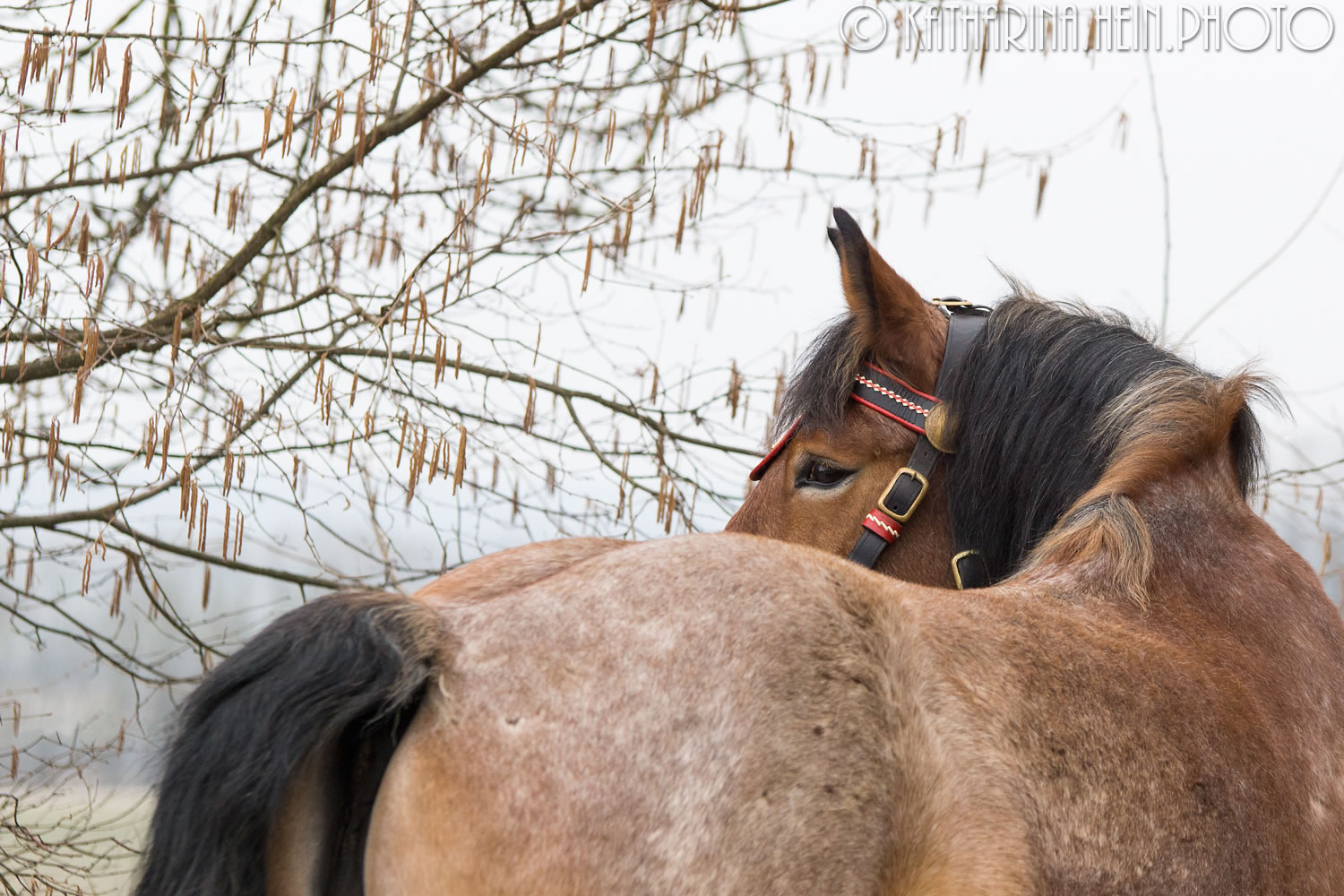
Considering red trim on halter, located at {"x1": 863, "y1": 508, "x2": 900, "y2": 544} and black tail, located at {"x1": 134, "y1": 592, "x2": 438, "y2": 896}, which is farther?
red trim on halter, located at {"x1": 863, "y1": 508, "x2": 900, "y2": 544}

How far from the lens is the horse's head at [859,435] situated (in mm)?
2564

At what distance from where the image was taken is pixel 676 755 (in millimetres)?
1340

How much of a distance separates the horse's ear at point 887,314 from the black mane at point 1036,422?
122mm

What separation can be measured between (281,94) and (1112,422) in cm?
321

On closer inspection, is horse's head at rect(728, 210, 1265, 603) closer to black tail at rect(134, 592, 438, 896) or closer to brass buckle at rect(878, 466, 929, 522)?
brass buckle at rect(878, 466, 929, 522)

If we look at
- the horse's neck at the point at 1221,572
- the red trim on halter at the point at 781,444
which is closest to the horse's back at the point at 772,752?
the horse's neck at the point at 1221,572

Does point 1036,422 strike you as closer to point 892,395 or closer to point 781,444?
point 892,395

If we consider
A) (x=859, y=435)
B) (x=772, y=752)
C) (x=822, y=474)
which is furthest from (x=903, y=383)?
(x=772, y=752)

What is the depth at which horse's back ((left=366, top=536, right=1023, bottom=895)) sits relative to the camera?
4.29 feet

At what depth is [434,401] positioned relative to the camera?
13.3 feet

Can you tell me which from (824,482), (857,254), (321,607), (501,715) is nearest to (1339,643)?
(824,482)

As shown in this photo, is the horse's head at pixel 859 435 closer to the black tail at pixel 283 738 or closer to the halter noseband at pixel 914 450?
the halter noseband at pixel 914 450

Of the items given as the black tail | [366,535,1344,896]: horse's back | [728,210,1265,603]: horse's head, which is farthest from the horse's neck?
the black tail

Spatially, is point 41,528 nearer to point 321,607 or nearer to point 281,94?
point 281,94
